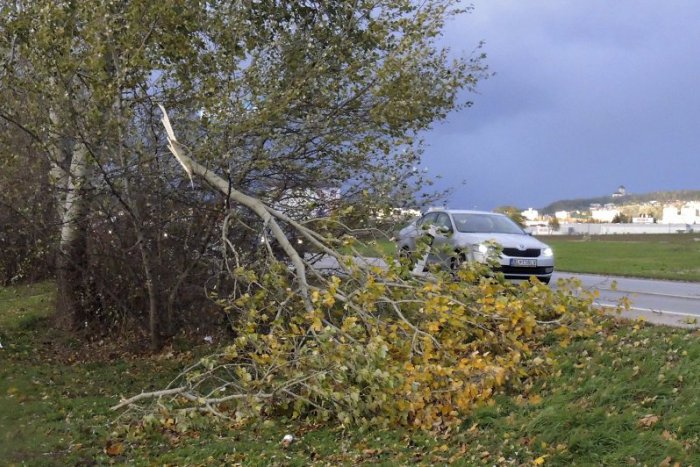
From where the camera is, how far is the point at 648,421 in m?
5.54

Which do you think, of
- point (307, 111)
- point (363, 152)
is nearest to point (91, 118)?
point (307, 111)

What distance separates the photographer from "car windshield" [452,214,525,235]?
50.2 feet

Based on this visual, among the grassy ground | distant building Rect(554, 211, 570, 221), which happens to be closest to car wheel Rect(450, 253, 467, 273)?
the grassy ground

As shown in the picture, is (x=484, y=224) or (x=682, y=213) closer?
(x=484, y=224)

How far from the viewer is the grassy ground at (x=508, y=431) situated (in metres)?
5.45

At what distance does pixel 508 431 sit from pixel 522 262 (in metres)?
8.68

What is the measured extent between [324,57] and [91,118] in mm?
3340

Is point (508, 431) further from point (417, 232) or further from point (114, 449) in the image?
point (417, 232)

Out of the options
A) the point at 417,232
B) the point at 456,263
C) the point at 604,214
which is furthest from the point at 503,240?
the point at 604,214

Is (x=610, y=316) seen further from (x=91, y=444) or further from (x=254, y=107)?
(x=91, y=444)

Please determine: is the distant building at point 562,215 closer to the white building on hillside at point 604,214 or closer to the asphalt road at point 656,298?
the white building on hillside at point 604,214

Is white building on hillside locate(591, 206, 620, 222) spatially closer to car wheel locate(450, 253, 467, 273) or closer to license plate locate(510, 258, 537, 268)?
license plate locate(510, 258, 537, 268)

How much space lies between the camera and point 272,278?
845 centimetres

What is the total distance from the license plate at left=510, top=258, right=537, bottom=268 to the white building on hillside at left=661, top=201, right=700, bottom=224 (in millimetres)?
76771
